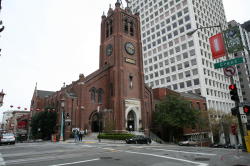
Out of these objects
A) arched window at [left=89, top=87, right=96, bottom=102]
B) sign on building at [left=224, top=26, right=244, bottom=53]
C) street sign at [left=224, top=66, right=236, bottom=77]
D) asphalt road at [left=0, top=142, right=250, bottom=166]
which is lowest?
asphalt road at [left=0, top=142, right=250, bottom=166]

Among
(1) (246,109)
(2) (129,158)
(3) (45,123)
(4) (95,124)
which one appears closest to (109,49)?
(4) (95,124)

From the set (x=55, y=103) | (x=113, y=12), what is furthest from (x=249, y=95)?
(x=55, y=103)

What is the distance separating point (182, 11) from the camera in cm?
6103

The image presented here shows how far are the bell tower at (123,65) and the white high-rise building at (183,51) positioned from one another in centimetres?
1889

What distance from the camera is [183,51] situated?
58750 millimetres

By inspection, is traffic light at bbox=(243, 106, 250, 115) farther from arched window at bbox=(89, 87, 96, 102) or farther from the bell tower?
arched window at bbox=(89, 87, 96, 102)

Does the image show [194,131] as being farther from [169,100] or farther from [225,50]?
[225,50]

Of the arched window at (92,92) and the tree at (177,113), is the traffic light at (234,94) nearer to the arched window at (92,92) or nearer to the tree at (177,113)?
the tree at (177,113)

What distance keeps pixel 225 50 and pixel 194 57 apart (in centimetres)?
4454

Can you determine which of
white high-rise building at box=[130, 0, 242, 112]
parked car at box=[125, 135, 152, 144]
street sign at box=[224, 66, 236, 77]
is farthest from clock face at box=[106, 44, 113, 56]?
street sign at box=[224, 66, 236, 77]

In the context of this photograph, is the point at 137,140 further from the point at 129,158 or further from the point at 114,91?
the point at 129,158

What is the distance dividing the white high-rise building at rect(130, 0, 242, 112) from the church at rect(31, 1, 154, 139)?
18051 millimetres

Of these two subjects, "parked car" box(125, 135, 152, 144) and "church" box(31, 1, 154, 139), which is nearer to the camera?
"parked car" box(125, 135, 152, 144)

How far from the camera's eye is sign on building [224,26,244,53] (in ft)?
38.7
